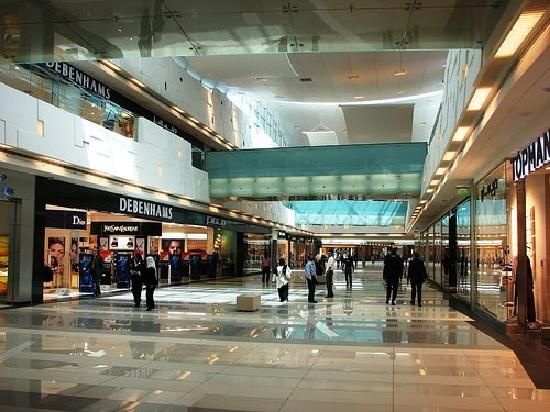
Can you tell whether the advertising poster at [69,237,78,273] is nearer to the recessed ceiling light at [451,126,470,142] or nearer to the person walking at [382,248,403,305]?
the person walking at [382,248,403,305]

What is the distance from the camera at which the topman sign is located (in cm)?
1015

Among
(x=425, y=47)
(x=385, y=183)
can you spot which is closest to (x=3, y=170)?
(x=425, y=47)

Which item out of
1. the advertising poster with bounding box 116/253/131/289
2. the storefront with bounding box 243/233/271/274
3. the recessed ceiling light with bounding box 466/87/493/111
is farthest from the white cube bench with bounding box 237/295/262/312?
the storefront with bounding box 243/233/271/274

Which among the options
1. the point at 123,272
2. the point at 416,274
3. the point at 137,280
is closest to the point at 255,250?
the point at 123,272

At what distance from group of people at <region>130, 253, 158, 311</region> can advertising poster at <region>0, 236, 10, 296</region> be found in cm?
380

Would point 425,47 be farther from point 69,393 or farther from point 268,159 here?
point 268,159

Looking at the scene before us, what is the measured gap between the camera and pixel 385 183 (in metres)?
28.8

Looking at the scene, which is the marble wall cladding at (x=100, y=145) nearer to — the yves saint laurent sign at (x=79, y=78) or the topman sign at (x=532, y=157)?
the yves saint laurent sign at (x=79, y=78)

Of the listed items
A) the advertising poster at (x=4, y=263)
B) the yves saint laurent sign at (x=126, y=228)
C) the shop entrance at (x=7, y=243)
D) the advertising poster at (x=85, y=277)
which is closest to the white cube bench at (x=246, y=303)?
the shop entrance at (x=7, y=243)

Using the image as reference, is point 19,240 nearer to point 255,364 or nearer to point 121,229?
point 121,229

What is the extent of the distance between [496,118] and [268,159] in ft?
65.7

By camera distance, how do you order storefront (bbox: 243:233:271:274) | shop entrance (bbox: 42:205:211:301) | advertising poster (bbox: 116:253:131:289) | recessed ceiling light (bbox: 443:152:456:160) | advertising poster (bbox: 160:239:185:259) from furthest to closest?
storefront (bbox: 243:233:271:274), advertising poster (bbox: 160:239:185:259), advertising poster (bbox: 116:253:131:289), shop entrance (bbox: 42:205:211:301), recessed ceiling light (bbox: 443:152:456:160)

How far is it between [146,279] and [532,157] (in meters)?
10.4

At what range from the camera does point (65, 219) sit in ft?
64.9
